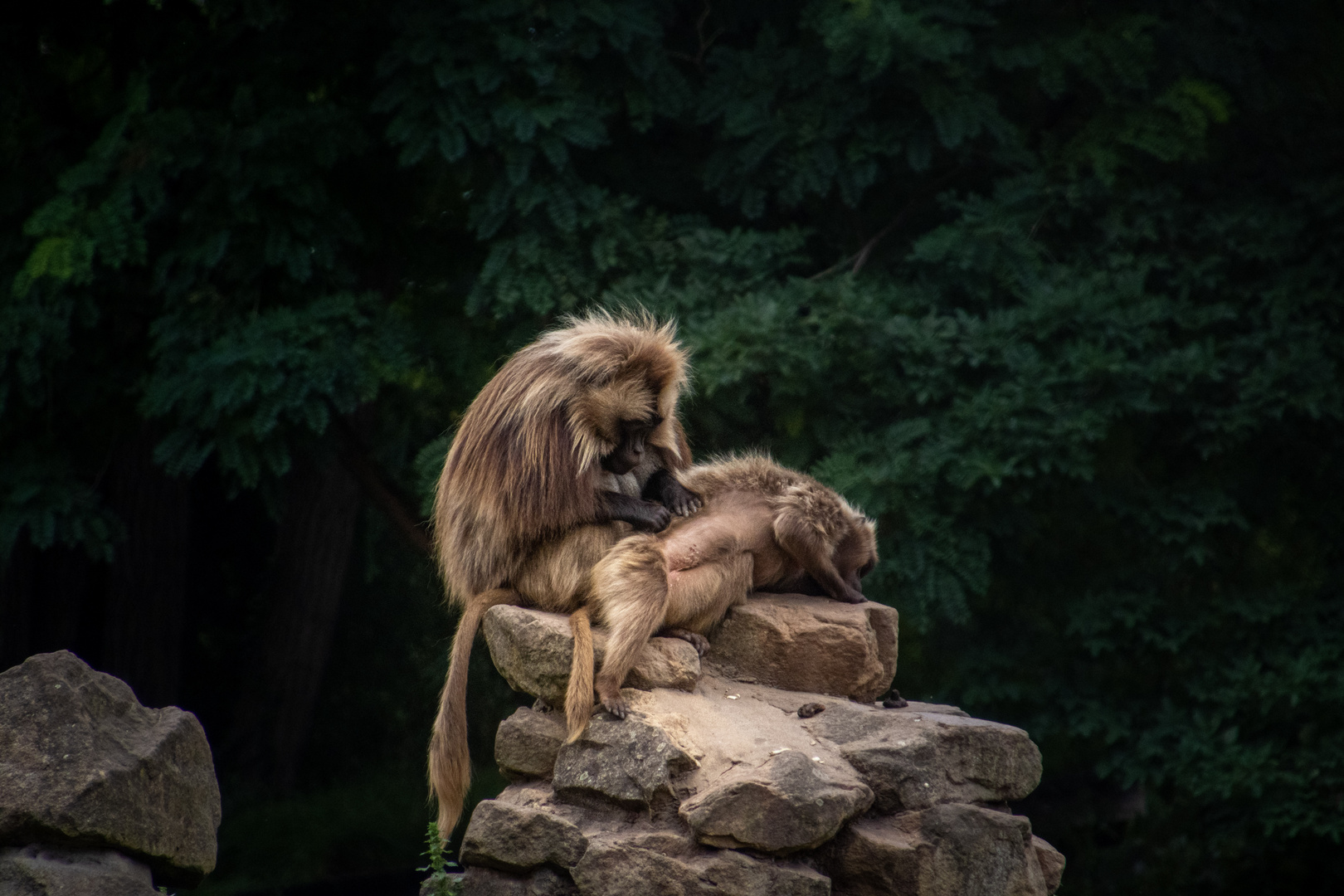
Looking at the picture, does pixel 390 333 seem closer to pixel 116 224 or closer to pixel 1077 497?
pixel 116 224

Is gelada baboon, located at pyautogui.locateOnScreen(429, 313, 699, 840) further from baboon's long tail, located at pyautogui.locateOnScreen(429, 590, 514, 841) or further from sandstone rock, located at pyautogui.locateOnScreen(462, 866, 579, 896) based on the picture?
sandstone rock, located at pyautogui.locateOnScreen(462, 866, 579, 896)

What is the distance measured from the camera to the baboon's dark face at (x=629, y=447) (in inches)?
155

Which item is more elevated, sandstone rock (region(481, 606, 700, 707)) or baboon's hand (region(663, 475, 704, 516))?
baboon's hand (region(663, 475, 704, 516))

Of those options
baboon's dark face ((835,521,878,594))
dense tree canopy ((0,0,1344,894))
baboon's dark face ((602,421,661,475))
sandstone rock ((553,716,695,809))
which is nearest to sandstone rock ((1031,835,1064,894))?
baboon's dark face ((835,521,878,594))

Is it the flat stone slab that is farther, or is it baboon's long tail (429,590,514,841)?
baboon's long tail (429,590,514,841)

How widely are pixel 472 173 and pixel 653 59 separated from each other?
45.8 inches

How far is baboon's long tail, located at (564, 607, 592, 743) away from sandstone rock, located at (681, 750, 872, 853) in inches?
14.5

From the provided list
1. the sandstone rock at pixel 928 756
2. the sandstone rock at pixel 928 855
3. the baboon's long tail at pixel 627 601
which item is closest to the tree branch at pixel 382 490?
the baboon's long tail at pixel 627 601

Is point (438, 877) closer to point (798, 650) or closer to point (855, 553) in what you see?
point (798, 650)

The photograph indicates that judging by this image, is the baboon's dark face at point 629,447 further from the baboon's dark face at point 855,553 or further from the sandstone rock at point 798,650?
the baboon's dark face at point 855,553

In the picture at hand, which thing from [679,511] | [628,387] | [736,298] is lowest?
[679,511]

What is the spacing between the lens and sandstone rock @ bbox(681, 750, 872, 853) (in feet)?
10.8

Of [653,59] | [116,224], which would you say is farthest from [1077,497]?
[116,224]

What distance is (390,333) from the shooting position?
664 cm
